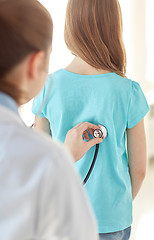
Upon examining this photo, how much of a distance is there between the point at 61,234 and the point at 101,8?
0.74 metres

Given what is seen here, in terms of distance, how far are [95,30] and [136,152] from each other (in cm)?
44

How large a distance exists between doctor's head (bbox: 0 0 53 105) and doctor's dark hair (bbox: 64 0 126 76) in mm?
463

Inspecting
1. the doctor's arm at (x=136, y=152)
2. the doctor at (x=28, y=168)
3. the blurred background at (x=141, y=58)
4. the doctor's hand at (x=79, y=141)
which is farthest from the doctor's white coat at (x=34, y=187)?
the blurred background at (x=141, y=58)

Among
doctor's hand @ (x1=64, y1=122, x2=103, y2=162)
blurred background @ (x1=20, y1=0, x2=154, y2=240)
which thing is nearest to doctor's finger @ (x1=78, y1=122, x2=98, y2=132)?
doctor's hand @ (x1=64, y1=122, x2=103, y2=162)

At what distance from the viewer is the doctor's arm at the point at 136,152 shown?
1.21 metres

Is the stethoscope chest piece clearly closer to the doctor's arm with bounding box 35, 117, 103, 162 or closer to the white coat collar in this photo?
the doctor's arm with bounding box 35, 117, 103, 162

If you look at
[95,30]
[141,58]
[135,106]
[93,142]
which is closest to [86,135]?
[93,142]

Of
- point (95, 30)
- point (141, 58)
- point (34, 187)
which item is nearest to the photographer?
point (34, 187)

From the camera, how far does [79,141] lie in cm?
110

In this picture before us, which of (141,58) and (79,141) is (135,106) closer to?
(79,141)

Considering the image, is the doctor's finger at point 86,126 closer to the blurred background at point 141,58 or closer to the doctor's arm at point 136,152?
the doctor's arm at point 136,152

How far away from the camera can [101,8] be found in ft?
3.54

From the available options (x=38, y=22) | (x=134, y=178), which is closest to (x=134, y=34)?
(x=134, y=178)

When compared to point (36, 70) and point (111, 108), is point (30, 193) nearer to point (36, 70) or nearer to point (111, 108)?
point (36, 70)
